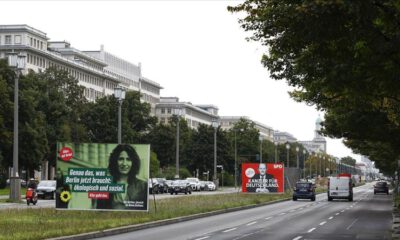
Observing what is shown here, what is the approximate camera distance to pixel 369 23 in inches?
462

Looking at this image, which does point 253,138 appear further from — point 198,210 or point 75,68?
point 198,210

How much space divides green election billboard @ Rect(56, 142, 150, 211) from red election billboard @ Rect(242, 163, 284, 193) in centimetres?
2959

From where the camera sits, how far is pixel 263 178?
56594 mm

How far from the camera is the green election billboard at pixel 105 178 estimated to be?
2759cm

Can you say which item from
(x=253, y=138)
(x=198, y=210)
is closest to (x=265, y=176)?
(x=198, y=210)

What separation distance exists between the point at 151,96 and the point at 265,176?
469 feet

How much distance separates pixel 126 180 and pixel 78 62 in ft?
395

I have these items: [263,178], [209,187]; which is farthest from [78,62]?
[263,178]

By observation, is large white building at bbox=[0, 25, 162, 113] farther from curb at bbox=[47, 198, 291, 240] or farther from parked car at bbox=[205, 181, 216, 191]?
curb at bbox=[47, 198, 291, 240]

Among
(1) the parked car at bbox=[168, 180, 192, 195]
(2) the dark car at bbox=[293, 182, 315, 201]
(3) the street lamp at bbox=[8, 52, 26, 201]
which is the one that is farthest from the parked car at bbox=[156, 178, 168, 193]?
(3) the street lamp at bbox=[8, 52, 26, 201]

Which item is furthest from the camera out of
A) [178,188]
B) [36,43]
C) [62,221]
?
[36,43]

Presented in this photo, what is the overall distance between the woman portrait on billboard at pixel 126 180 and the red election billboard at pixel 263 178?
29.6 metres

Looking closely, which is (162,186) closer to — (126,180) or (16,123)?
(16,123)

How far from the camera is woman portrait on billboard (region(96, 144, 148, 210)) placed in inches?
1085
